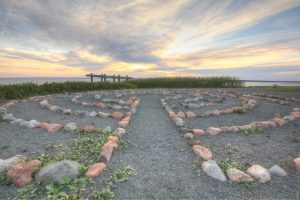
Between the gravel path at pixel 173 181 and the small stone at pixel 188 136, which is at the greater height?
the small stone at pixel 188 136

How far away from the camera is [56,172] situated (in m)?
3.17

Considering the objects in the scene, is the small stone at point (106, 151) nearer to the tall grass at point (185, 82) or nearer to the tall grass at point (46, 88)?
the tall grass at point (46, 88)

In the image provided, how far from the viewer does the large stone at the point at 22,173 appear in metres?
3.15

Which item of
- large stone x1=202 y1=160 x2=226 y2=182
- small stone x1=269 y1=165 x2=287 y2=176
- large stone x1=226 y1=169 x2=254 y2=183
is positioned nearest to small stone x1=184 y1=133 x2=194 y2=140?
large stone x1=202 y1=160 x2=226 y2=182

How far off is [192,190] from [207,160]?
0.99 m

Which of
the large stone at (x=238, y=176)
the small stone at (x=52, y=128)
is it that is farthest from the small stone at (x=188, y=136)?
the small stone at (x=52, y=128)

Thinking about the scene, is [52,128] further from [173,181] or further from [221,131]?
[221,131]

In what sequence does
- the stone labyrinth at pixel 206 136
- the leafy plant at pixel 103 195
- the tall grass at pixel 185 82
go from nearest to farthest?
the leafy plant at pixel 103 195 < the stone labyrinth at pixel 206 136 < the tall grass at pixel 185 82

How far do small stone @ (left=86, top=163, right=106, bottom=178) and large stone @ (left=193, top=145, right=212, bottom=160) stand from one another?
6.07 ft

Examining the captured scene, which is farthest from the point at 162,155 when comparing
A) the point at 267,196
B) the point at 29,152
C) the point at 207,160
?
the point at 29,152

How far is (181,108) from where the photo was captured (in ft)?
29.7

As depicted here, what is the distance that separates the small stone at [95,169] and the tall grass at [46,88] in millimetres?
9666

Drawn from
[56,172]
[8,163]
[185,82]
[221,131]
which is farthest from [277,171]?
[185,82]

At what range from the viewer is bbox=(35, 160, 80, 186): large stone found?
10.2ft
